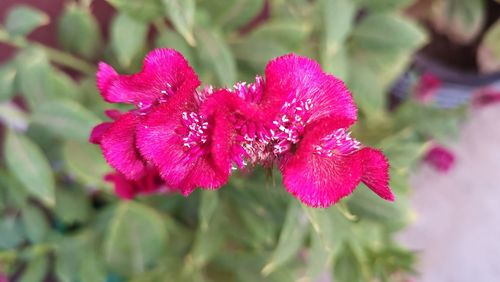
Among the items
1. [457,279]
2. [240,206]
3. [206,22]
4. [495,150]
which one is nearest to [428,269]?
[457,279]

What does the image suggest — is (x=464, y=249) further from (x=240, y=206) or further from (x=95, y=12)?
(x=95, y=12)

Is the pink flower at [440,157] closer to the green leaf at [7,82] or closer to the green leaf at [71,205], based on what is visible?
the green leaf at [71,205]

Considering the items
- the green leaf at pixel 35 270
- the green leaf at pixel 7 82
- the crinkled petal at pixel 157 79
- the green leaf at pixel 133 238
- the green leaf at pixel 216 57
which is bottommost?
the green leaf at pixel 35 270

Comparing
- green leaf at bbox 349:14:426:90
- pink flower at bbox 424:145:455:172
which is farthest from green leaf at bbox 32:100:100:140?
pink flower at bbox 424:145:455:172

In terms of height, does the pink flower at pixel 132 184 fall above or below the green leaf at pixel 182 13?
below

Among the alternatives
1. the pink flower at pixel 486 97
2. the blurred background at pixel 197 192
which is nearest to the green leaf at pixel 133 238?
the blurred background at pixel 197 192

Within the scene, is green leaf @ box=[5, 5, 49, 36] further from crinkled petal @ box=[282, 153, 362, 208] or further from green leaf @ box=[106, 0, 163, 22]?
crinkled petal @ box=[282, 153, 362, 208]

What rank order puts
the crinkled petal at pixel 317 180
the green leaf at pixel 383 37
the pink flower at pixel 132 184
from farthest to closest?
the green leaf at pixel 383 37 → the pink flower at pixel 132 184 → the crinkled petal at pixel 317 180
